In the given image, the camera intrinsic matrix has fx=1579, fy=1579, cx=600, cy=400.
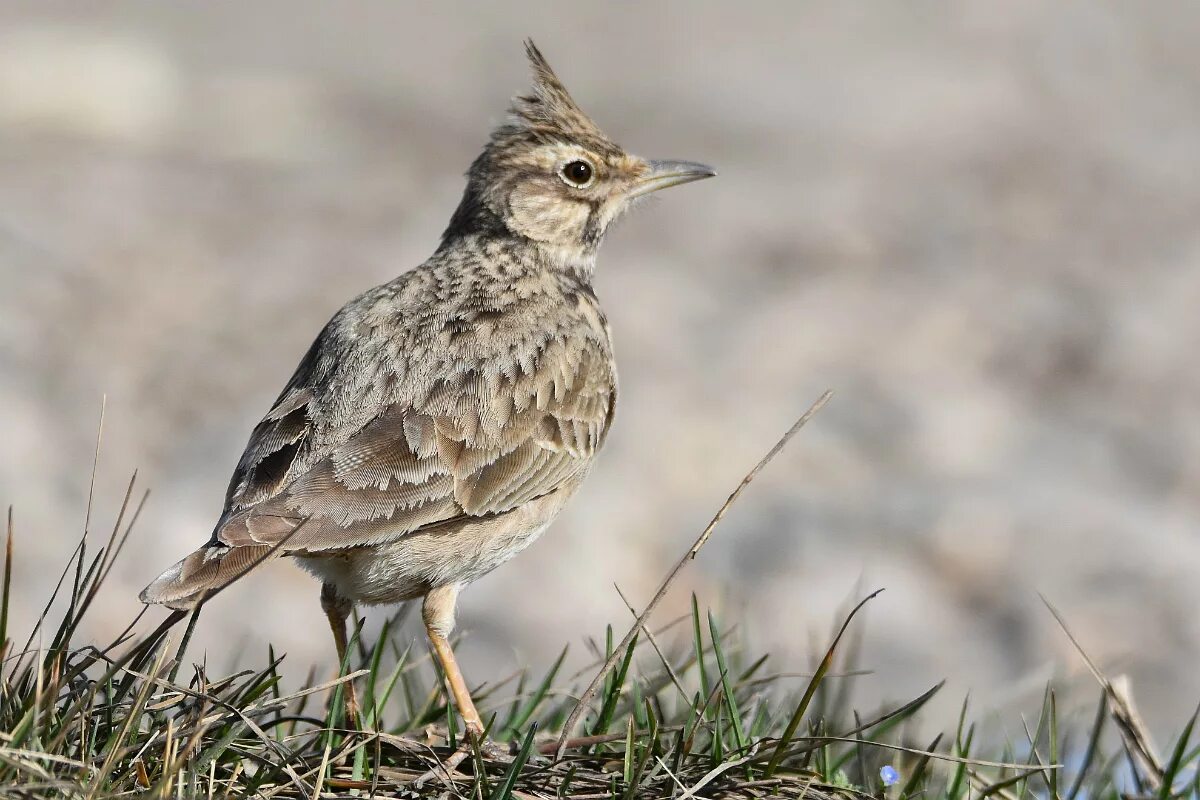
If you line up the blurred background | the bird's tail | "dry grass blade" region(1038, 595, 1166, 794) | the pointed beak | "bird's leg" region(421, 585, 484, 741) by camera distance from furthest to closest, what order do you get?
the blurred background → the pointed beak → "bird's leg" region(421, 585, 484, 741) → "dry grass blade" region(1038, 595, 1166, 794) → the bird's tail

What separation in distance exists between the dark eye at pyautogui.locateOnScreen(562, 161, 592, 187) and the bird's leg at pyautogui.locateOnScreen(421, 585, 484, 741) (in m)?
1.99

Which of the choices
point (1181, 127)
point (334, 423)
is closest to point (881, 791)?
point (334, 423)

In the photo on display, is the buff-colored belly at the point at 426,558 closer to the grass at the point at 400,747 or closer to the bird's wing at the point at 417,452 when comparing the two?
the bird's wing at the point at 417,452

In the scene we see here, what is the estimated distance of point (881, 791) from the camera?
4660 millimetres

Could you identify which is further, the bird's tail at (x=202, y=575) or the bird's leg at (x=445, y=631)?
the bird's leg at (x=445, y=631)

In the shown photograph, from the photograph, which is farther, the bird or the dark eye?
the dark eye

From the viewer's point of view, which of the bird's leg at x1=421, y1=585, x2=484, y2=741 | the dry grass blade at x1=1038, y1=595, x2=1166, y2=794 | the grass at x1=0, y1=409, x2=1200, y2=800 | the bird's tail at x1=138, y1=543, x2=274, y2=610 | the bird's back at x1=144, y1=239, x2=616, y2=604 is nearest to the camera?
the grass at x1=0, y1=409, x2=1200, y2=800

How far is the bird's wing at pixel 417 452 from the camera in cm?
496

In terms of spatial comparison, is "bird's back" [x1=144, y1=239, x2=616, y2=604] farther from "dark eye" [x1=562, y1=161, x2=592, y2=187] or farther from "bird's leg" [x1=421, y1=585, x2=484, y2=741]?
"dark eye" [x1=562, y1=161, x2=592, y2=187]

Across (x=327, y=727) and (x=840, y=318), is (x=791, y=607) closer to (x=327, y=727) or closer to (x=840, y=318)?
(x=840, y=318)

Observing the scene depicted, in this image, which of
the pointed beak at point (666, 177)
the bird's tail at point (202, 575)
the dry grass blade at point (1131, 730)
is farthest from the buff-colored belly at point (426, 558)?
the dry grass blade at point (1131, 730)

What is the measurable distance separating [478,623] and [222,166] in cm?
575

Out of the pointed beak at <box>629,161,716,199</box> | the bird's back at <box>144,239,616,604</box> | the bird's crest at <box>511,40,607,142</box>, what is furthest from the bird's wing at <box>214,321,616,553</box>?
the bird's crest at <box>511,40,607,142</box>

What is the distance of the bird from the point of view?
5016 millimetres
